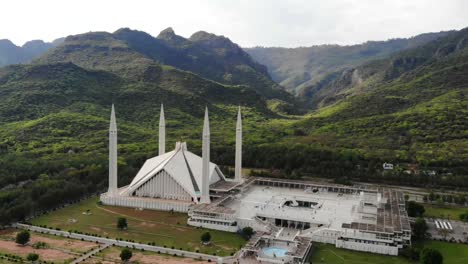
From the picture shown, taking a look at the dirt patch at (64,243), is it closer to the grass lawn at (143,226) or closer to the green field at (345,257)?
the grass lawn at (143,226)

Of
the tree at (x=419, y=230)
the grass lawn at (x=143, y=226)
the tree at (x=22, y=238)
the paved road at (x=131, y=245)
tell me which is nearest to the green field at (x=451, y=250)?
the tree at (x=419, y=230)

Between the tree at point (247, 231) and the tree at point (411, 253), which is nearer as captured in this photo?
the tree at point (411, 253)

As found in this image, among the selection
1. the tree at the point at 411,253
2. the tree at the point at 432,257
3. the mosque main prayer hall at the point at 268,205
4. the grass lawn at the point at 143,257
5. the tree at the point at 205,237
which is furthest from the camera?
the tree at the point at 205,237

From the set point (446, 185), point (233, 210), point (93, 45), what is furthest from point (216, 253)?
point (93, 45)

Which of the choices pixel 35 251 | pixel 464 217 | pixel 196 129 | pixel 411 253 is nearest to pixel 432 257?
pixel 411 253

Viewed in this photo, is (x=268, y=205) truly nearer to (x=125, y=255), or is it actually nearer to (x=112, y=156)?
(x=112, y=156)
